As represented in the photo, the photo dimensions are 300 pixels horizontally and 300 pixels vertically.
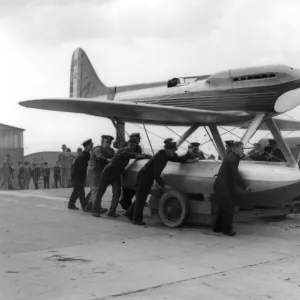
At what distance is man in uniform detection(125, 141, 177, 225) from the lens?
29.9ft

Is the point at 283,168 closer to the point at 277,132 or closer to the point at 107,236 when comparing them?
the point at 277,132

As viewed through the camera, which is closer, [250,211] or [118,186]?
[250,211]

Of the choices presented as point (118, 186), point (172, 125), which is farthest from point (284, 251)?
point (172, 125)

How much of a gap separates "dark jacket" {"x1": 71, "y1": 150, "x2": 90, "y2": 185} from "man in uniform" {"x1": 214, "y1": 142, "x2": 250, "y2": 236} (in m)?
3.94

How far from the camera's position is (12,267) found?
559 centimetres

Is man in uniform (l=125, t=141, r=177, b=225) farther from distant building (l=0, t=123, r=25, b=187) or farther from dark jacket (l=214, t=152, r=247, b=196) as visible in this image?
distant building (l=0, t=123, r=25, b=187)

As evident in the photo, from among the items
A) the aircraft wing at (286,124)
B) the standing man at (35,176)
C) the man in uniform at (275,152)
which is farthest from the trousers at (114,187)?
the standing man at (35,176)

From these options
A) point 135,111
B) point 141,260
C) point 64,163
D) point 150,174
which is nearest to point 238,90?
point 135,111

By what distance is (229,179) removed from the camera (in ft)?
27.6

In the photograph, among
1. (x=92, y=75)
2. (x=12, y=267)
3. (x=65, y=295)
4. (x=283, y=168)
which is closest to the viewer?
(x=65, y=295)

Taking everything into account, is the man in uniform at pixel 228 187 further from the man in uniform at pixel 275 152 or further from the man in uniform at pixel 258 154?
the man in uniform at pixel 275 152

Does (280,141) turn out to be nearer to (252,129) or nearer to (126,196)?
(252,129)

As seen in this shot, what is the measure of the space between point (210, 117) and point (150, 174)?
2.22 meters

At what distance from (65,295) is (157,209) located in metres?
5.36
